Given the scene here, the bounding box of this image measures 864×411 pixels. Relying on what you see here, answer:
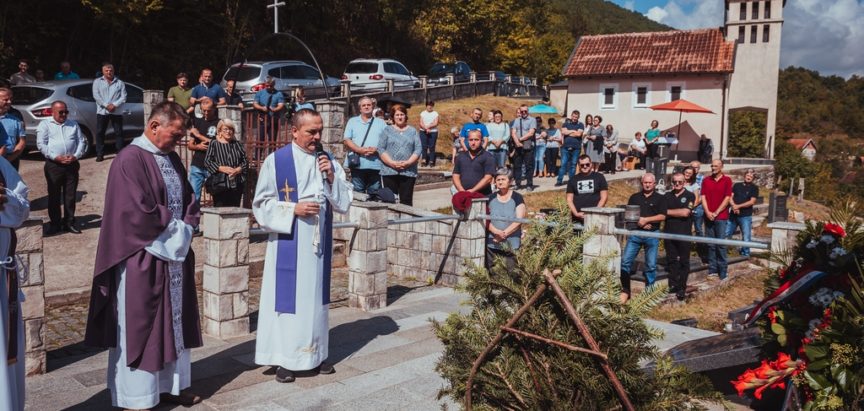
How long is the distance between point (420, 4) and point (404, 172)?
38696mm

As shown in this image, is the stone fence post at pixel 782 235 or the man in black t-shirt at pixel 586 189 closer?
the stone fence post at pixel 782 235

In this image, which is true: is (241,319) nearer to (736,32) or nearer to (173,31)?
(173,31)

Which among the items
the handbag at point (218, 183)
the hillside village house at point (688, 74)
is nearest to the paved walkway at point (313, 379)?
the handbag at point (218, 183)

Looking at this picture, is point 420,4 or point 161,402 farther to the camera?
point 420,4

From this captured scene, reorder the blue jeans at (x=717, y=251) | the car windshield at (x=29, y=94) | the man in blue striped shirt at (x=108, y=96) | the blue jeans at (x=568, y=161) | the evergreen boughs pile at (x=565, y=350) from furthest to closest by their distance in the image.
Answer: the blue jeans at (x=568, y=161), the car windshield at (x=29, y=94), the man in blue striped shirt at (x=108, y=96), the blue jeans at (x=717, y=251), the evergreen boughs pile at (x=565, y=350)

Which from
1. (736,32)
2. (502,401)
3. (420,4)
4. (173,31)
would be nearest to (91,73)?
(173,31)

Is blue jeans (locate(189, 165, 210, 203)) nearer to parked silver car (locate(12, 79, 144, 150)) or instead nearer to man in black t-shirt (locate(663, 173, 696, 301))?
parked silver car (locate(12, 79, 144, 150))

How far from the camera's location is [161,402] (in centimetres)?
545

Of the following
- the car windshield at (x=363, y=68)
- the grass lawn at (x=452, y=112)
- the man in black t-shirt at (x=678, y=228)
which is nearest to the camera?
the man in black t-shirt at (x=678, y=228)

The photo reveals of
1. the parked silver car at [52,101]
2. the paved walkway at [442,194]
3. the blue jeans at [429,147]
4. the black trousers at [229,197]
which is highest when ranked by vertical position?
the parked silver car at [52,101]

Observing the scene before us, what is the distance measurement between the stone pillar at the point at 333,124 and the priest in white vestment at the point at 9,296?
31.2 ft

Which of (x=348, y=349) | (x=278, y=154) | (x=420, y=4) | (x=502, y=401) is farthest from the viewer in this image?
(x=420, y=4)

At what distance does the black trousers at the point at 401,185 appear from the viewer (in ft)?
36.9

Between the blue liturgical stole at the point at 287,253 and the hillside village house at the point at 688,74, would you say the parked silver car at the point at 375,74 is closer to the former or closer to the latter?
the hillside village house at the point at 688,74
